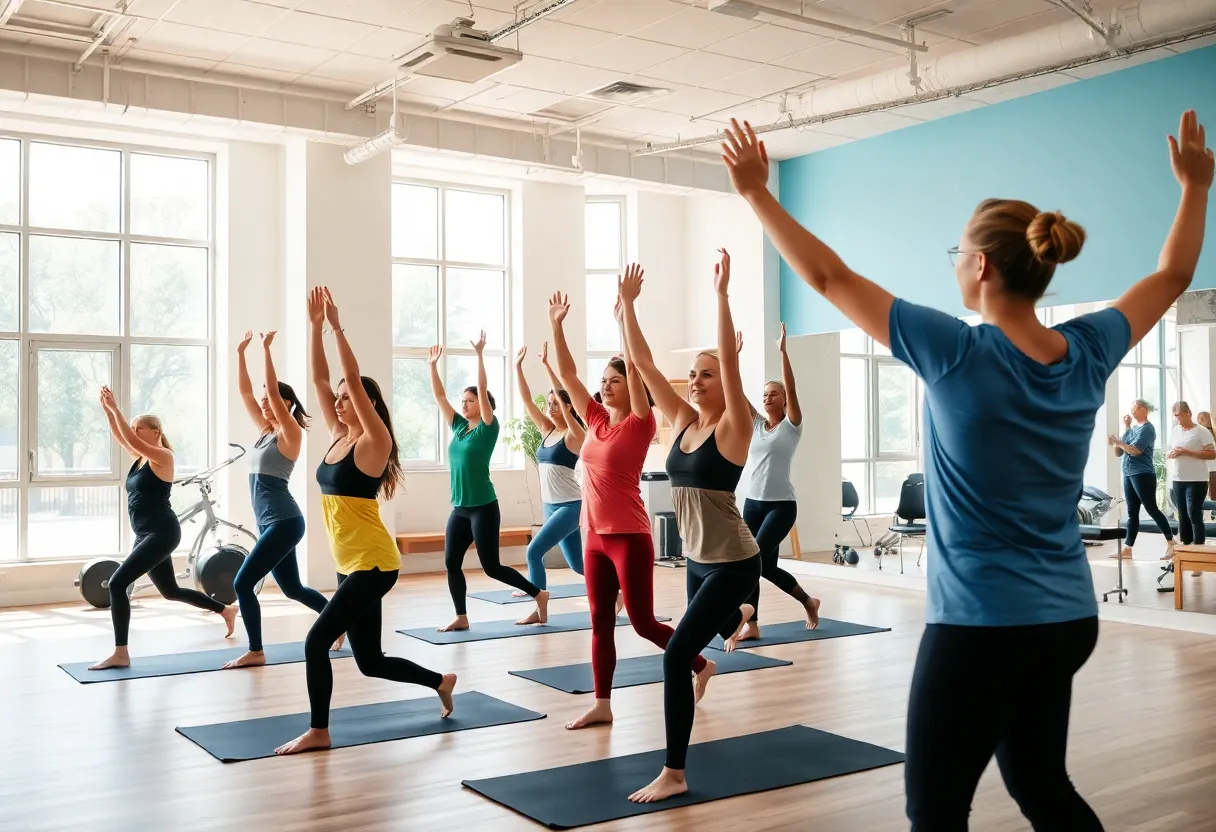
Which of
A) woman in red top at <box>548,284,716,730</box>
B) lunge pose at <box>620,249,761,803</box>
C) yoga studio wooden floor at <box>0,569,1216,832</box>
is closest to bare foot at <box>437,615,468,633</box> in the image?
yoga studio wooden floor at <box>0,569,1216,832</box>

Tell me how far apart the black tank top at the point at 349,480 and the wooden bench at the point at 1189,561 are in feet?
16.7

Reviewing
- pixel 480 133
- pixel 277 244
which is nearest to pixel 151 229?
pixel 277 244

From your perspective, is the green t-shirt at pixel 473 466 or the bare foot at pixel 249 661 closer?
the bare foot at pixel 249 661

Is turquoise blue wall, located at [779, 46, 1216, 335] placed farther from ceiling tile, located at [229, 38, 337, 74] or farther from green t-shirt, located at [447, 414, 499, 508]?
ceiling tile, located at [229, 38, 337, 74]

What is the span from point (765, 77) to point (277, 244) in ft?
13.9

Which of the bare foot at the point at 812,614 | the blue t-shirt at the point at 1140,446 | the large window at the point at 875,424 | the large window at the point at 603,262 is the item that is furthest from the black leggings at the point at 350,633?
the large window at the point at 603,262

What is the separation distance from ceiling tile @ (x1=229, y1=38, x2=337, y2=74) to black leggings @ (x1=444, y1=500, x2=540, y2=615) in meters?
3.45

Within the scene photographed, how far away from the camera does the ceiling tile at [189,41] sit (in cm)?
735

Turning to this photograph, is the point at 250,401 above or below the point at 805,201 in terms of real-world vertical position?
below

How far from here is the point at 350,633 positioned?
426 centimetres

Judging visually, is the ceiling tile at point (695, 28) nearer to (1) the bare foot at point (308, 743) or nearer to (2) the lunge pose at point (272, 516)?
(2) the lunge pose at point (272, 516)

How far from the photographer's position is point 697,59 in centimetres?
807

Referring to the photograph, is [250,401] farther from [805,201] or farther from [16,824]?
[805,201]

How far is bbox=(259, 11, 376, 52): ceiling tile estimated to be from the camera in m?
7.21
